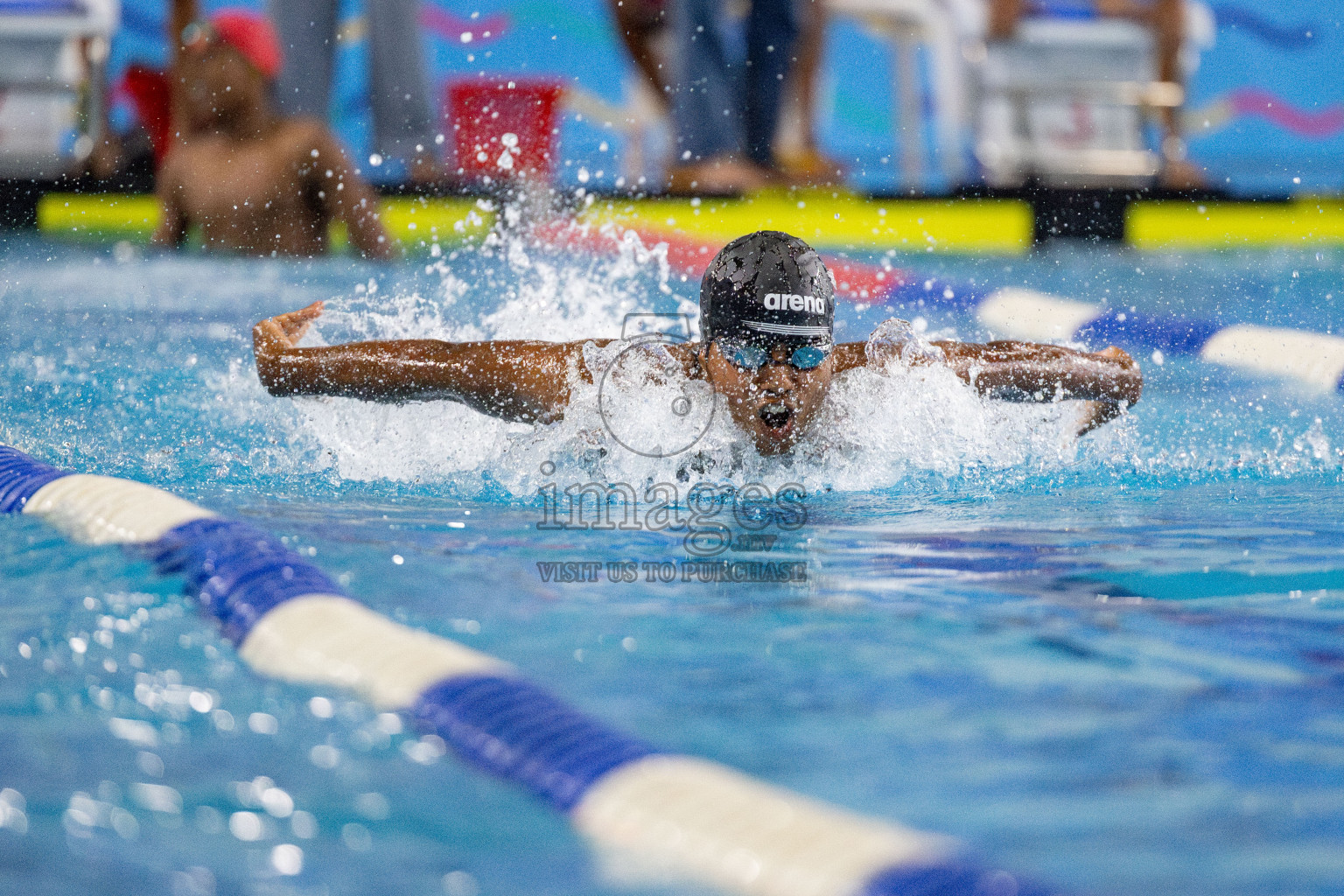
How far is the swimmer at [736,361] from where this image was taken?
3.29m

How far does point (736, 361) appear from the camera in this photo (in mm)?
3312

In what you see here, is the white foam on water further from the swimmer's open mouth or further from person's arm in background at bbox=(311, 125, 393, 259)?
person's arm in background at bbox=(311, 125, 393, 259)

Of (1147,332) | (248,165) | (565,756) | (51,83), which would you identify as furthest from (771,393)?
(51,83)

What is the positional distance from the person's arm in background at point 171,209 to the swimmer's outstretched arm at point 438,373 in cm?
356

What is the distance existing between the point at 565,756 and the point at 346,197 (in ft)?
17.1

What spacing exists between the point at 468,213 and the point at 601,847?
685 centimetres

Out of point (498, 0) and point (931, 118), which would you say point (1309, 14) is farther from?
point (498, 0)

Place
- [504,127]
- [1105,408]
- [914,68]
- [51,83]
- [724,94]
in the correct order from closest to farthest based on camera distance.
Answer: [1105,408] < [724,94] < [504,127] < [51,83] < [914,68]

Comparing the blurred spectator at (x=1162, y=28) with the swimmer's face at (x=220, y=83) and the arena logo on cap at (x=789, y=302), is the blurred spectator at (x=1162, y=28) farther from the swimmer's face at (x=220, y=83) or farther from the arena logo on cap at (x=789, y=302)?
the arena logo on cap at (x=789, y=302)

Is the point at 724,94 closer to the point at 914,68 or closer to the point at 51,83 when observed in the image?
the point at 914,68

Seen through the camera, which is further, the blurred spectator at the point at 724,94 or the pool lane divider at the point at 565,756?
the blurred spectator at the point at 724,94

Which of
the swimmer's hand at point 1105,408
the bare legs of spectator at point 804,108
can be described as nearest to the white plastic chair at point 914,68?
the bare legs of spectator at point 804,108

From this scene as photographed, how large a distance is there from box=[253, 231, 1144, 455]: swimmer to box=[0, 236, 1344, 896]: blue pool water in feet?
0.34

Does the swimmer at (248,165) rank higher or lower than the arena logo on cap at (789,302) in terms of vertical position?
higher
